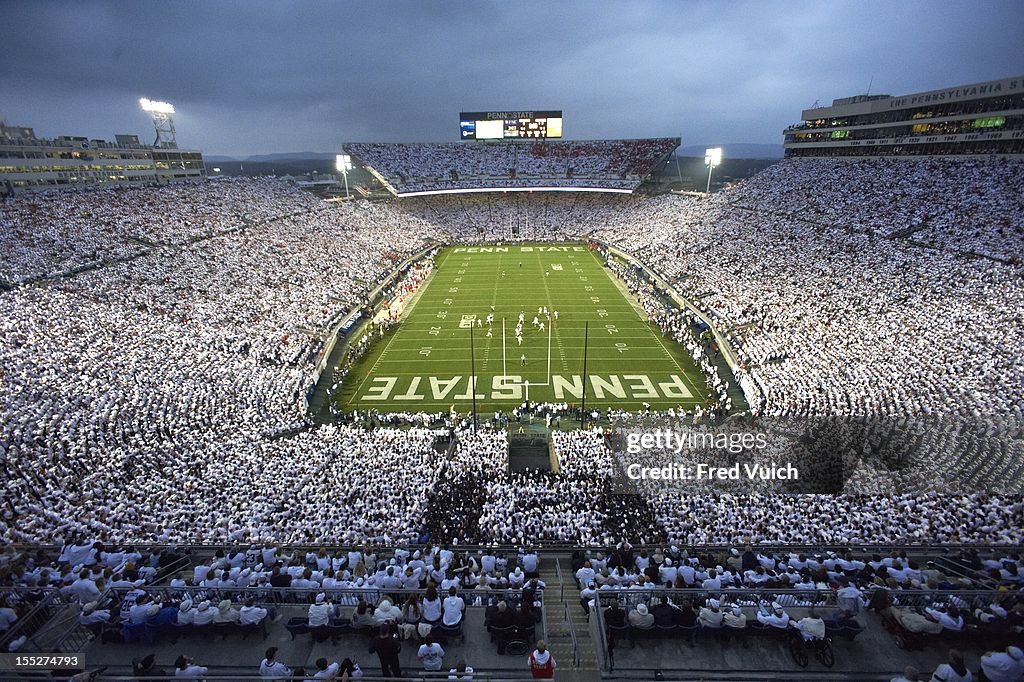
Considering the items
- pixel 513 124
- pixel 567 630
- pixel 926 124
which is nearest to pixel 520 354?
pixel 567 630

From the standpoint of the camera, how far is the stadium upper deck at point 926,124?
1476 inches

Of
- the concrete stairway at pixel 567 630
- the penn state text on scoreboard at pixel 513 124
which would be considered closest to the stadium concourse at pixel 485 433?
the concrete stairway at pixel 567 630

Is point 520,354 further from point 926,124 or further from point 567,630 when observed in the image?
point 926,124

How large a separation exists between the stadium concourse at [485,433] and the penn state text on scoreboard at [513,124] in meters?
44.6

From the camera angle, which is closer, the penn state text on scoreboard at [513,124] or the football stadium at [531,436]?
the football stadium at [531,436]

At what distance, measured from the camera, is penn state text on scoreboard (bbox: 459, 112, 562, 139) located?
7619 cm

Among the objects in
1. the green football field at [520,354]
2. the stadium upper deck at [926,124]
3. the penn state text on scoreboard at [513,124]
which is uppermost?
the penn state text on scoreboard at [513,124]

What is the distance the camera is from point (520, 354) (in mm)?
28609

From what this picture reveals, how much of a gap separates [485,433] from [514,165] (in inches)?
2634

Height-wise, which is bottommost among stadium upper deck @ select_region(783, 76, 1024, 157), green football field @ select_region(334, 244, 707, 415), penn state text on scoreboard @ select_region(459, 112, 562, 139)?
green football field @ select_region(334, 244, 707, 415)

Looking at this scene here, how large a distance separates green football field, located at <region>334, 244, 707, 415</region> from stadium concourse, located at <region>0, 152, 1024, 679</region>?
6.80 ft

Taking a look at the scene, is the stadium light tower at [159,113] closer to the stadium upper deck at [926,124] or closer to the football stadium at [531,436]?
the football stadium at [531,436]

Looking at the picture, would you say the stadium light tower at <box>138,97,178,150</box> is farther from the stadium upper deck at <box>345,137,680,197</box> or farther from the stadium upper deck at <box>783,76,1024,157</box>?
the stadium upper deck at <box>783,76,1024,157</box>

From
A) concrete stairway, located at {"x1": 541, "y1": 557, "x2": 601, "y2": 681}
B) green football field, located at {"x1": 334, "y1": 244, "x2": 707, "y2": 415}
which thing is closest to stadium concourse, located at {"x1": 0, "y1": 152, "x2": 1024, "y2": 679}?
concrete stairway, located at {"x1": 541, "y1": 557, "x2": 601, "y2": 681}
